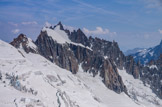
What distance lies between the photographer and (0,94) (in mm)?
60938

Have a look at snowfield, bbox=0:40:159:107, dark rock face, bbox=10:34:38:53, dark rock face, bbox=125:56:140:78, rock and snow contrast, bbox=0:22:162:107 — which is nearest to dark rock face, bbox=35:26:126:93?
rock and snow contrast, bbox=0:22:162:107

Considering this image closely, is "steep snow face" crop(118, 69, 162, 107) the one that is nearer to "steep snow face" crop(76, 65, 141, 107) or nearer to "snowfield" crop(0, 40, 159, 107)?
"steep snow face" crop(76, 65, 141, 107)

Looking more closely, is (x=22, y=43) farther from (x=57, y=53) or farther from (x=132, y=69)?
(x=132, y=69)

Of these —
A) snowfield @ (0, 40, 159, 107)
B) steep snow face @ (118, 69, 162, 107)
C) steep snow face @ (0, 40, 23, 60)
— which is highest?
steep snow face @ (0, 40, 23, 60)

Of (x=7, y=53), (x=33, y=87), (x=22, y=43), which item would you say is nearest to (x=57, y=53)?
(x=22, y=43)

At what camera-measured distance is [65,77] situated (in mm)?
109625

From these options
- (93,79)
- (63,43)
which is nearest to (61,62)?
(63,43)

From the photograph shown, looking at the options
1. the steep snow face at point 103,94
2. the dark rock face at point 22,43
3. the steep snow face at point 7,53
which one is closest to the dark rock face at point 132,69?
the steep snow face at point 103,94

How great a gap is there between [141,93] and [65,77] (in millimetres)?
78902

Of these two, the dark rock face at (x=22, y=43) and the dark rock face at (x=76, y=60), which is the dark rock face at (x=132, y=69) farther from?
the dark rock face at (x=22, y=43)

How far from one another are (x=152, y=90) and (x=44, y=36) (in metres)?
101

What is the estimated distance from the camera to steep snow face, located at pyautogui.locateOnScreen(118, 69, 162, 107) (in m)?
152

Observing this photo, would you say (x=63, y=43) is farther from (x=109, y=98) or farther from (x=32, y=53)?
(x=109, y=98)

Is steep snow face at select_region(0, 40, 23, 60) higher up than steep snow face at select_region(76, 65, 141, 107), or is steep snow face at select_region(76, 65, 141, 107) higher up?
steep snow face at select_region(0, 40, 23, 60)
